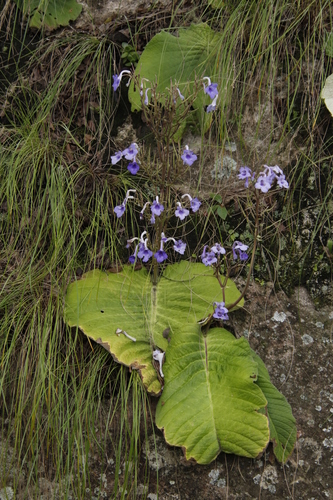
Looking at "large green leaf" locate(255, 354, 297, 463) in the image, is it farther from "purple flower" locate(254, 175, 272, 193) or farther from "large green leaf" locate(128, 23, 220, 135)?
"large green leaf" locate(128, 23, 220, 135)

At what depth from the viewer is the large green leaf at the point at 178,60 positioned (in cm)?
237

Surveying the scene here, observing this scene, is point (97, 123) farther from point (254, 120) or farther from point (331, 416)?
point (331, 416)

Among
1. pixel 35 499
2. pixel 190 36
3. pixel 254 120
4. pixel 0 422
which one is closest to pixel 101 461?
pixel 35 499

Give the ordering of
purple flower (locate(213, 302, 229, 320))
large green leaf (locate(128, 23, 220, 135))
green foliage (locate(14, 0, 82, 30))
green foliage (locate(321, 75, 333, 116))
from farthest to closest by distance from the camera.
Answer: green foliage (locate(14, 0, 82, 30))
large green leaf (locate(128, 23, 220, 135))
green foliage (locate(321, 75, 333, 116))
purple flower (locate(213, 302, 229, 320))

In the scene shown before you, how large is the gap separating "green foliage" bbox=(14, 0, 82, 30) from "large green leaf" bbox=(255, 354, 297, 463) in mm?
1905

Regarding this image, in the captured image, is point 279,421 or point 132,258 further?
point 132,258

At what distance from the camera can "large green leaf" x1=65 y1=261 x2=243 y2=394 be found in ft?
6.77

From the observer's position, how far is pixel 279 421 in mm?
1936

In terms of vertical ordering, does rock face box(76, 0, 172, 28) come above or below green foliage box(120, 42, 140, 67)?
above

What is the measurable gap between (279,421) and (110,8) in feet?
6.77

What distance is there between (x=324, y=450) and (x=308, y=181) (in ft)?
3.54

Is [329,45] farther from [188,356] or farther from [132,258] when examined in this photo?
[188,356]

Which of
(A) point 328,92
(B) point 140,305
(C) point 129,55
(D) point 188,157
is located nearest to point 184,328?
(B) point 140,305

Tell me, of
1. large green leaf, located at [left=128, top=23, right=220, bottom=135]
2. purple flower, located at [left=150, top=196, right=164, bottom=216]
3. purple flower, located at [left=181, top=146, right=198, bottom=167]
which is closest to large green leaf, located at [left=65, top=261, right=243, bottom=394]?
purple flower, located at [left=150, top=196, right=164, bottom=216]
